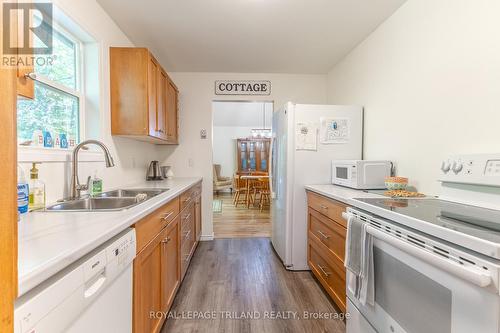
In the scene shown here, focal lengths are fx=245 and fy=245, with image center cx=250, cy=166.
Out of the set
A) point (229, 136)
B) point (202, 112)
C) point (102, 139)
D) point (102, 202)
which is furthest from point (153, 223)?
point (229, 136)

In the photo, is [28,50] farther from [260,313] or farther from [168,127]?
[260,313]

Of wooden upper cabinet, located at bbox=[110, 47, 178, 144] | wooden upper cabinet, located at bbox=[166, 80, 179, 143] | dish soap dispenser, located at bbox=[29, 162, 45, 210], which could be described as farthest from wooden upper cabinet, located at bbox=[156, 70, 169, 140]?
dish soap dispenser, located at bbox=[29, 162, 45, 210]

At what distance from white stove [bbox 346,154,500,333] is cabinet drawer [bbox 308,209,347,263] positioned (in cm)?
35

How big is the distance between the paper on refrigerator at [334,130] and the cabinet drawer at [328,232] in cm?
77

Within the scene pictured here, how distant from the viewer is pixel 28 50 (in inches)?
40.4

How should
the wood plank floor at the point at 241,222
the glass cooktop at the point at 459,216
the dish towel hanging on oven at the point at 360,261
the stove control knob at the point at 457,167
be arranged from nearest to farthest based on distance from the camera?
1. the glass cooktop at the point at 459,216
2. the dish towel hanging on oven at the point at 360,261
3. the stove control knob at the point at 457,167
4. the wood plank floor at the point at 241,222

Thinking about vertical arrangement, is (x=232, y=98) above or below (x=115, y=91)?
above

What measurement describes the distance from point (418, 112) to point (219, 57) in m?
2.14

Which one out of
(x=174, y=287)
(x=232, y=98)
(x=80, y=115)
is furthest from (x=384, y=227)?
(x=232, y=98)

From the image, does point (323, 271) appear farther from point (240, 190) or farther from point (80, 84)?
point (240, 190)

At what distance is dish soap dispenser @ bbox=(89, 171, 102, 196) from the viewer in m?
1.74

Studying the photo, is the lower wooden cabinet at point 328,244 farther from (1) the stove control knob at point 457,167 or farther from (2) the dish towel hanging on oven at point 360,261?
(1) the stove control knob at point 457,167

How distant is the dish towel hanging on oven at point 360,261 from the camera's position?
1212 mm

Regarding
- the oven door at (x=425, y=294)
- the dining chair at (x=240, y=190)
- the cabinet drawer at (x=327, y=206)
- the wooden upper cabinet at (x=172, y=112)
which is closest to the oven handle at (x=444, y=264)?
the oven door at (x=425, y=294)
